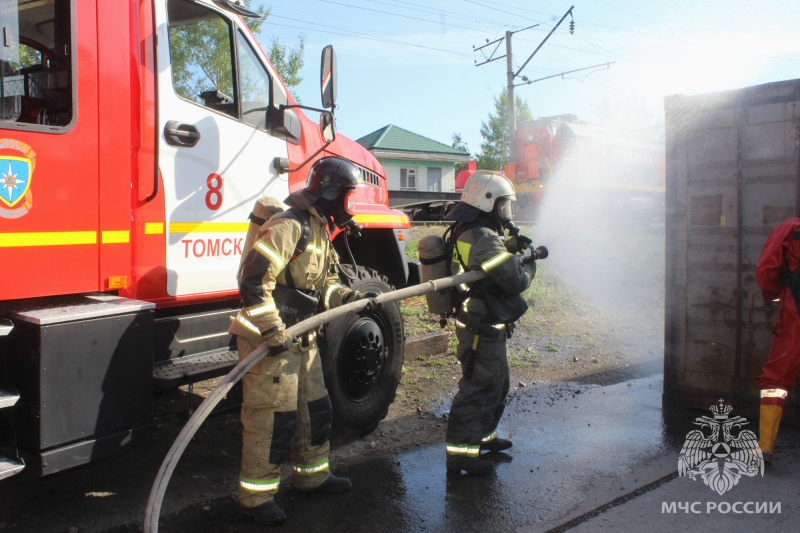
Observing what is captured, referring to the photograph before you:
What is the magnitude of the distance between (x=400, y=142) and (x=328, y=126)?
31.2 metres

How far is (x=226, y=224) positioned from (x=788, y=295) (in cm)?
355

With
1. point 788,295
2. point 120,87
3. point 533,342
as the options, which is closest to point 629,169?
point 533,342

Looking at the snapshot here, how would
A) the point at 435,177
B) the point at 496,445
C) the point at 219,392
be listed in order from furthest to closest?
1. the point at 435,177
2. the point at 496,445
3. the point at 219,392

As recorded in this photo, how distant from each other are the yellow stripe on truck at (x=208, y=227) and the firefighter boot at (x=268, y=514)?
5.20ft

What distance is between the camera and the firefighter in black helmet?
10.2ft

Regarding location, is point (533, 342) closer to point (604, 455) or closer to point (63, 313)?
point (604, 455)

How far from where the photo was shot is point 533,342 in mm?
A: 7648

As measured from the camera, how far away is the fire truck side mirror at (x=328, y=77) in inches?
154

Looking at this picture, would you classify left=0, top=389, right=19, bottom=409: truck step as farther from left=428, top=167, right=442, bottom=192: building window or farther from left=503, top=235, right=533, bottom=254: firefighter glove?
left=428, top=167, right=442, bottom=192: building window

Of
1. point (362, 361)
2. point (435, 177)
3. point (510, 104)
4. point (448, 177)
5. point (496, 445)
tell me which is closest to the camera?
→ point (496, 445)

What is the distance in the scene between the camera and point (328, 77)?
3955 millimetres

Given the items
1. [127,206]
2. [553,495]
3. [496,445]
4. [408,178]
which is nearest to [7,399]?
[127,206]

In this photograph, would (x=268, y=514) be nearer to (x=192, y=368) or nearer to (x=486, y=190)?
(x=192, y=368)

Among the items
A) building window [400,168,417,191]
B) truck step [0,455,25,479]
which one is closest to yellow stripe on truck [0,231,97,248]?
truck step [0,455,25,479]
